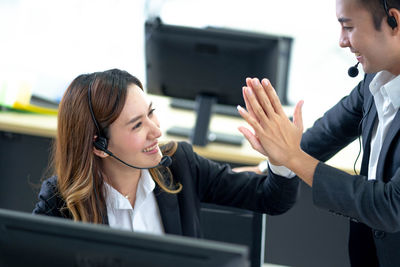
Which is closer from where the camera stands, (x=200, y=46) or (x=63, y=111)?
(x=63, y=111)

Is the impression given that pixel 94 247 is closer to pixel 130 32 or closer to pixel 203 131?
pixel 203 131

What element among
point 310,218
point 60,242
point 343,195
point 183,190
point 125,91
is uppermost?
point 125,91

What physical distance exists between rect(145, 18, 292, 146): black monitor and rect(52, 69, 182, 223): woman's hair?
45.4 inches

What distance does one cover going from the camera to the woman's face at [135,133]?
160 cm

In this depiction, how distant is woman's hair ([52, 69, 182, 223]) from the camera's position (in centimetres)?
156

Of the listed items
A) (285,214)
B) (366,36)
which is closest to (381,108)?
(366,36)

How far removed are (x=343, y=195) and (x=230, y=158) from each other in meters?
1.33

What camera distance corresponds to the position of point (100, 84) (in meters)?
1.56

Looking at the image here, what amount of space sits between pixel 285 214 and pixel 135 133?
1311 millimetres

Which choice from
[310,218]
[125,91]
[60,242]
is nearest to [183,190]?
[125,91]

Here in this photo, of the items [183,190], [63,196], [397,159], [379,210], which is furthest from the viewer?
[183,190]

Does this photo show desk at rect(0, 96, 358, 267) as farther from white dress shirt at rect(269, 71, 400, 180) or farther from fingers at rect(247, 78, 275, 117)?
fingers at rect(247, 78, 275, 117)

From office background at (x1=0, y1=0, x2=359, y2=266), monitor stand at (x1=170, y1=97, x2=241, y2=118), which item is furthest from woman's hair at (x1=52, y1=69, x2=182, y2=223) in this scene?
office background at (x1=0, y1=0, x2=359, y2=266)

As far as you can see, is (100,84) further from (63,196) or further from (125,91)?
(63,196)
